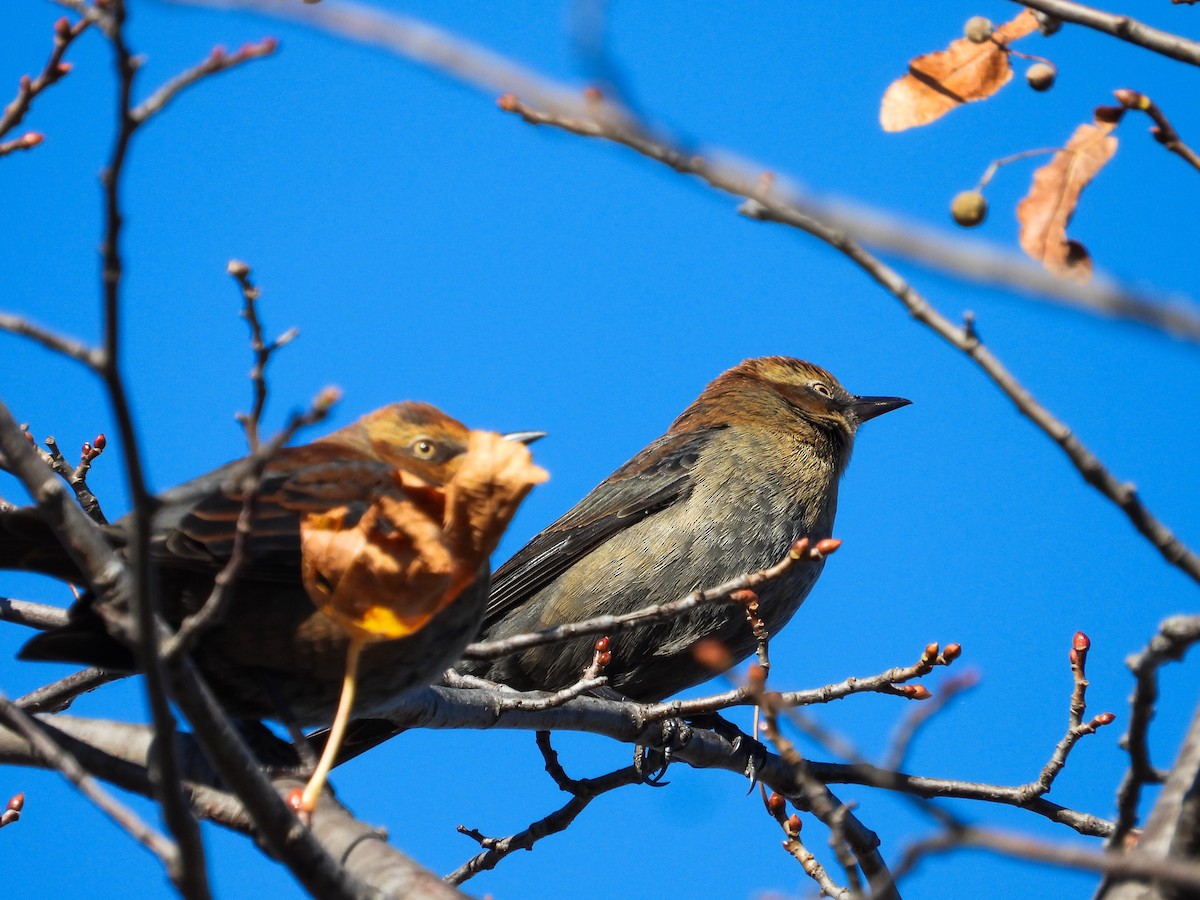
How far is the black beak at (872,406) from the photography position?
8734 millimetres

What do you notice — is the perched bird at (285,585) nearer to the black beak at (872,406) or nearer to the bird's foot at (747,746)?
the bird's foot at (747,746)

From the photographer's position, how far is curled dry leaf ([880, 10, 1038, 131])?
347cm

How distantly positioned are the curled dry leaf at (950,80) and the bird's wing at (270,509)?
1689 mm

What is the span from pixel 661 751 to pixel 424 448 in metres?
2.08

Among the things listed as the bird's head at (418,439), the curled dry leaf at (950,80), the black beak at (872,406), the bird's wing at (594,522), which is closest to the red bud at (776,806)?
the bird's head at (418,439)

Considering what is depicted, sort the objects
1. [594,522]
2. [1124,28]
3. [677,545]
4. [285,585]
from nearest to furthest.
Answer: [1124,28]
[285,585]
[677,545]
[594,522]

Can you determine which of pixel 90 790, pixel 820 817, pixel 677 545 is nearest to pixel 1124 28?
pixel 820 817

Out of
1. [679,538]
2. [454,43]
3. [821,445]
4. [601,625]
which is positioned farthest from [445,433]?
[821,445]

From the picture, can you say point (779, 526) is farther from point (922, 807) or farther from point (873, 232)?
point (873, 232)

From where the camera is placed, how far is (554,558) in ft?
24.8

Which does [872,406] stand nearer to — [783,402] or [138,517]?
[783,402]

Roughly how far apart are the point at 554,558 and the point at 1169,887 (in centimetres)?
536

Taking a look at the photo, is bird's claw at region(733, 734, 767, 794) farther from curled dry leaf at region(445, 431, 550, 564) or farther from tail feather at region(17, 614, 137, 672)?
curled dry leaf at region(445, 431, 550, 564)

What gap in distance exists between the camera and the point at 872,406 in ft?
28.7
